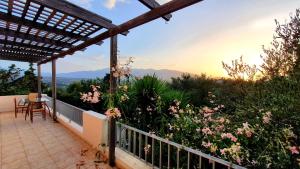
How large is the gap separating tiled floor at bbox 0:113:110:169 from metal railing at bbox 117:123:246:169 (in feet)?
1.95

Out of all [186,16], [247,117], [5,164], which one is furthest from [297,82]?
[186,16]

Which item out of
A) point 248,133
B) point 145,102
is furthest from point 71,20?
point 248,133

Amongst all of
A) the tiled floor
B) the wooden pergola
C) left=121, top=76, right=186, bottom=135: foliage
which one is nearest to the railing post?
the wooden pergola

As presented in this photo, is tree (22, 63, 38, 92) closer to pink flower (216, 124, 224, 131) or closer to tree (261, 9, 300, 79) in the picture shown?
pink flower (216, 124, 224, 131)

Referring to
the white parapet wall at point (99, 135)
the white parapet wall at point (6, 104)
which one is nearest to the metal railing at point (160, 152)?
the white parapet wall at point (99, 135)

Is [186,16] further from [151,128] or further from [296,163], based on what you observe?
[296,163]

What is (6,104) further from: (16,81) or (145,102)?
(145,102)

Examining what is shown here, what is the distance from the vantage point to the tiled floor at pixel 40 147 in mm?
3861

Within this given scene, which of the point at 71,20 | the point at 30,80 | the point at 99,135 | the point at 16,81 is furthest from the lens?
the point at 30,80

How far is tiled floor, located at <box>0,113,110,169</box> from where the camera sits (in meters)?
3.86

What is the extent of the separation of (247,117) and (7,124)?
7.37 metres

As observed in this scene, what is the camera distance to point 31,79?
42.1 ft

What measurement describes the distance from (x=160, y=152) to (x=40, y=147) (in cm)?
313

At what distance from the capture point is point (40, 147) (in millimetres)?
4770
